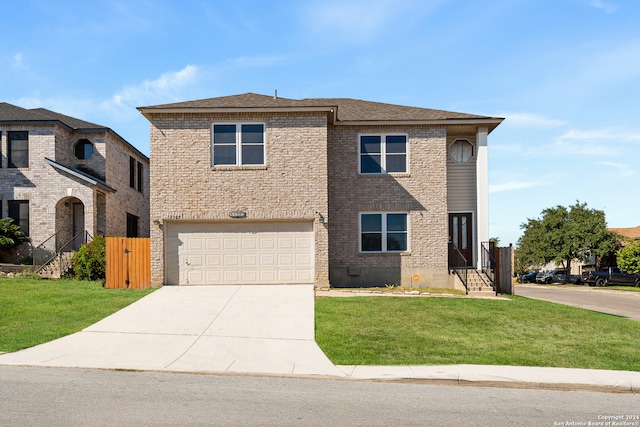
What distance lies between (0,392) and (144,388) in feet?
6.10

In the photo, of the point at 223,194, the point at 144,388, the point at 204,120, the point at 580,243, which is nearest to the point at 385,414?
the point at 144,388

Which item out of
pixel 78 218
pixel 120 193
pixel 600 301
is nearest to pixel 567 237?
pixel 600 301

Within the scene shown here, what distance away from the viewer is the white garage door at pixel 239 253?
19.0m

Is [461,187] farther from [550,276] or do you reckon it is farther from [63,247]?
[550,276]

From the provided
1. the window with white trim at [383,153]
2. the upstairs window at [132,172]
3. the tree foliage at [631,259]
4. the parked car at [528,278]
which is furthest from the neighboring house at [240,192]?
the parked car at [528,278]

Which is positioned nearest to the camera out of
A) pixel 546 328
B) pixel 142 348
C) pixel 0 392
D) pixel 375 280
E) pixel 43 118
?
pixel 0 392

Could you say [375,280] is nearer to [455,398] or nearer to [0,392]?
[455,398]

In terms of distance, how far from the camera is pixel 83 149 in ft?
89.3

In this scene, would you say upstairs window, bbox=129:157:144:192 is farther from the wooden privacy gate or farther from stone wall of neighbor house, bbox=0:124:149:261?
the wooden privacy gate

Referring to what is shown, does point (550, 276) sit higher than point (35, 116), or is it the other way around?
point (35, 116)

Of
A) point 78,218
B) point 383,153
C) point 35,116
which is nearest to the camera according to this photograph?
point 383,153

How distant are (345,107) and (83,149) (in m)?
13.5

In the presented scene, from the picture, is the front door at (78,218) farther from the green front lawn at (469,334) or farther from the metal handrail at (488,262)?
the metal handrail at (488,262)

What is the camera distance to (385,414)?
684cm
